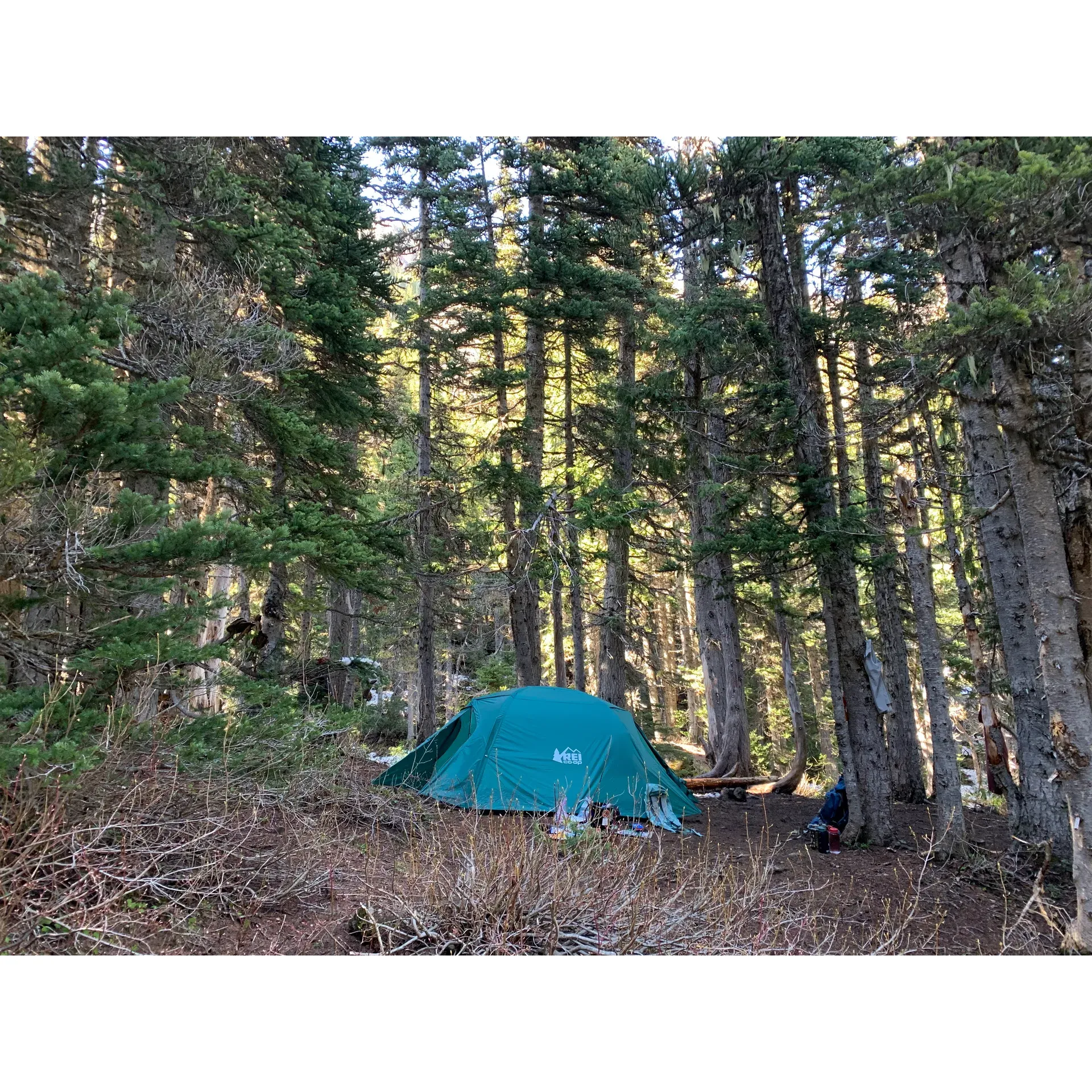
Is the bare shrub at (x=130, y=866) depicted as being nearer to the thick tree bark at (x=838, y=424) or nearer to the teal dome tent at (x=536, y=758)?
the teal dome tent at (x=536, y=758)

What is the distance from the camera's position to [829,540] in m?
6.29

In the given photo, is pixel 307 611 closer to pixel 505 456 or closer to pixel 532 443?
pixel 505 456

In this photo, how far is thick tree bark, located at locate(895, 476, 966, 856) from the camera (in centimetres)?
568

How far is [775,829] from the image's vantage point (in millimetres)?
7438

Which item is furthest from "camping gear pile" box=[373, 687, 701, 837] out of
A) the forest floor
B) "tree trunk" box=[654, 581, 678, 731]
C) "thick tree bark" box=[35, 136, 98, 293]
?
"tree trunk" box=[654, 581, 678, 731]

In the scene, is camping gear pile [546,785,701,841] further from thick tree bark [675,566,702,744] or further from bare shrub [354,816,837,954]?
thick tree bark [675,566,702,744]

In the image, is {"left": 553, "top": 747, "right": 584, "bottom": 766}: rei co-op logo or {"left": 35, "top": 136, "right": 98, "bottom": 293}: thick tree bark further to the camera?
{"left": 553, "top": 747, "right": 584, "bottom": 766}: rei co-op logo

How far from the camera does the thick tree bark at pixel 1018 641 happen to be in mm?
5609

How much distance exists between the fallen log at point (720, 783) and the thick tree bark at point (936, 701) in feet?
12.4

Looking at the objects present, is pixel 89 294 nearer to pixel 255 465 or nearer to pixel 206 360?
pixel 206 360

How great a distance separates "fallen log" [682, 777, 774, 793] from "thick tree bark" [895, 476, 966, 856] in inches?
149

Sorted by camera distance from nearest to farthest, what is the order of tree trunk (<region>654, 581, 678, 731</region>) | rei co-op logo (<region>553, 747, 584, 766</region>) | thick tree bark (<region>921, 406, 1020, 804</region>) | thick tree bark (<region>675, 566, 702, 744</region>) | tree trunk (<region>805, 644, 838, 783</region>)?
thick tree bark (<region>921, 406, 1020, 804</region>) < rei co-op logo (<region>553, 747, 584, 766</region>) < tree trunk (<region>805, 644, 838, 783</region>) < thick tree bark (<region>675, 566, 702, 744</region>) < tree trunk (<region>654, 581, 678, 731</region>)

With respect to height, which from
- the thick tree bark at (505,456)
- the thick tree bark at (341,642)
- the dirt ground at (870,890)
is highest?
the thick tree bark at (505,456)

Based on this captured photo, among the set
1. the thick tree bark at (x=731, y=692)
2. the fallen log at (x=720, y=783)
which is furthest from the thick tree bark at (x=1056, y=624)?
the thick tree bark at (x=731, y=692)
